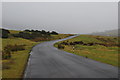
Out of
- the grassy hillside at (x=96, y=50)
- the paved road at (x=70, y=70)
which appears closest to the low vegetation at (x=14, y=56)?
the paved road at (x=70, y=70)

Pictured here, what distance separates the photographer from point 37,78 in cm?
808

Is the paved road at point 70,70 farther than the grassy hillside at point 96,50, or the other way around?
the grassy hillside at point 96,50

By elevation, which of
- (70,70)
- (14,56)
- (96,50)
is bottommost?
(14,56)

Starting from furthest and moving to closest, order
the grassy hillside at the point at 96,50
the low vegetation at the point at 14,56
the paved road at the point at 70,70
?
the grassy hillside at the point at 96,50 → the low vegetation at the point at 14,56 → the paved road at the point at 70,70

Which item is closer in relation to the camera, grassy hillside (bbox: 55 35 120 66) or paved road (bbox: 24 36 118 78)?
paved road (bbox: 24 36 118 78)

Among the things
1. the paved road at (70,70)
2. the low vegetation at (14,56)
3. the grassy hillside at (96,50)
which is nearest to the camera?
the paved road at (70,70)

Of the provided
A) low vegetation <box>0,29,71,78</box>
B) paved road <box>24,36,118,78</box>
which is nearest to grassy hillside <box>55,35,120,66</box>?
paved road <box>24,36,118,78</box>

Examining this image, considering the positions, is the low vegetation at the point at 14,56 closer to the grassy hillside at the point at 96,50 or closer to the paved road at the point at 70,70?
the paved road at the point at 70,70

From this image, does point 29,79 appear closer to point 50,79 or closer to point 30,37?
point 50,79

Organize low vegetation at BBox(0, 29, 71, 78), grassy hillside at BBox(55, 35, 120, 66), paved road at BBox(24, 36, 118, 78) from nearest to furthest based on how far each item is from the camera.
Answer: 1. paved road at BBox(24, 36, 118, 78)
2. low vegetation at BBox(0, 29, 71, 78)
3. grassy hillside at BBox(55, 35, 120, 66)

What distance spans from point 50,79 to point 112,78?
3523 mm

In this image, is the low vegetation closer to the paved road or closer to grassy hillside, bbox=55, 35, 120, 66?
the paved road

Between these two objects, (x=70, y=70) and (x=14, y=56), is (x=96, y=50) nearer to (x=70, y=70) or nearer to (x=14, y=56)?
(x=14, y=56)

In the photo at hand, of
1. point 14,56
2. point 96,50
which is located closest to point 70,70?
point 14,56
